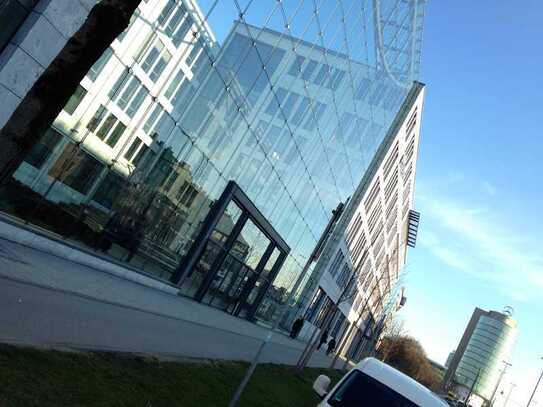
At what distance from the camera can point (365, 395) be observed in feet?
22.4

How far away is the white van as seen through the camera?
6.69 metres

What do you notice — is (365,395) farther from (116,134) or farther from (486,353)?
(486,353)

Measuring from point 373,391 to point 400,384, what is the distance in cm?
47

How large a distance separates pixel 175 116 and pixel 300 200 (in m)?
13.3

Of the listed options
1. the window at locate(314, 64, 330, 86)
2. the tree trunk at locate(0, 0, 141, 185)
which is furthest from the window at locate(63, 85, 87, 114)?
the window at locate(314, 64, 330, 86)

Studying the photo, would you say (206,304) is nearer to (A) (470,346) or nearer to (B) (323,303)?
(B) (323,303)

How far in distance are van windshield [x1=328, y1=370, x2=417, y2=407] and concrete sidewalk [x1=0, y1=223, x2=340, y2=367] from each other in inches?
139

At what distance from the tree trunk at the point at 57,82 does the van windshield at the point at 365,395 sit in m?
4.78

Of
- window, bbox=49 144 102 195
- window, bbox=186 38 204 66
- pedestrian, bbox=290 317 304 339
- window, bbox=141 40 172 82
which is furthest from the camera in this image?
pedestrian, bbox=290 317 304 339

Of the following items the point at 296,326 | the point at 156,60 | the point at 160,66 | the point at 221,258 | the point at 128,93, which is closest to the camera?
the point at 128,93

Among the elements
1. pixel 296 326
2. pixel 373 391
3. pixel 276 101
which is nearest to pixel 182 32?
pixel 276 101

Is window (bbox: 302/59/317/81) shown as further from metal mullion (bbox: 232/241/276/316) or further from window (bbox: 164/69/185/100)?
metal mullion (bbox: 232/241/276/316)

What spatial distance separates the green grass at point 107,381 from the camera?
506 centimetres

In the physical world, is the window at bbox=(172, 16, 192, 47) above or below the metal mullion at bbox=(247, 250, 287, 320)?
above
